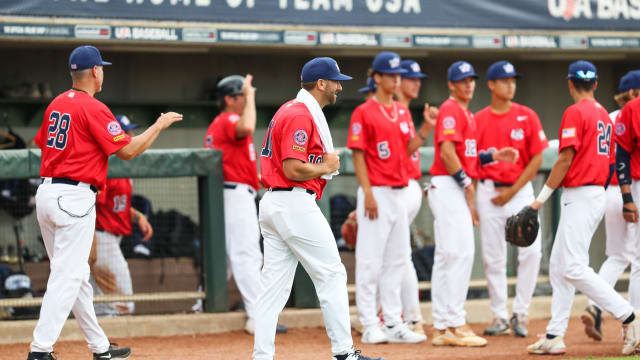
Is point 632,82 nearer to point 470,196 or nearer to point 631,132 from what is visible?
point 631,132

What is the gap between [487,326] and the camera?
8.32 metres

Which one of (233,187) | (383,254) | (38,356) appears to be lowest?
(38,356)

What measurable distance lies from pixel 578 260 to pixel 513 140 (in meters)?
1.51

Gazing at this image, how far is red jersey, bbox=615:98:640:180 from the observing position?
6773 millimetres

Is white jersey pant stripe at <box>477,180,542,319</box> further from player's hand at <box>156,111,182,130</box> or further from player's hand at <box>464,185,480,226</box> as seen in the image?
player's hand at <box>156,111,182,130</box>

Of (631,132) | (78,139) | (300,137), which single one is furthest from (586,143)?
(78,139)

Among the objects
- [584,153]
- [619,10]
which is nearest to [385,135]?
[584,153]

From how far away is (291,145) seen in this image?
5.24 m

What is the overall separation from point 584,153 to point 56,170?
141 inches

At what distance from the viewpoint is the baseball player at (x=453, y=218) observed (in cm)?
713

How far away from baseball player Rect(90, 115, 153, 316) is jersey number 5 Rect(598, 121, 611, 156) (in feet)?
12.9

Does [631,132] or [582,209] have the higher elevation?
[631,132]

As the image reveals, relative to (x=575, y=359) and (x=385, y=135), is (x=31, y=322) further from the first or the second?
(x=575, y=359)

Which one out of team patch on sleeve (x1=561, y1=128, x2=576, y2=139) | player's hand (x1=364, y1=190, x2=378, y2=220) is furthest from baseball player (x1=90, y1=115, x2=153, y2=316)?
team patch on sleeve (x1=561, y1=128, x2=576, y2=139)
